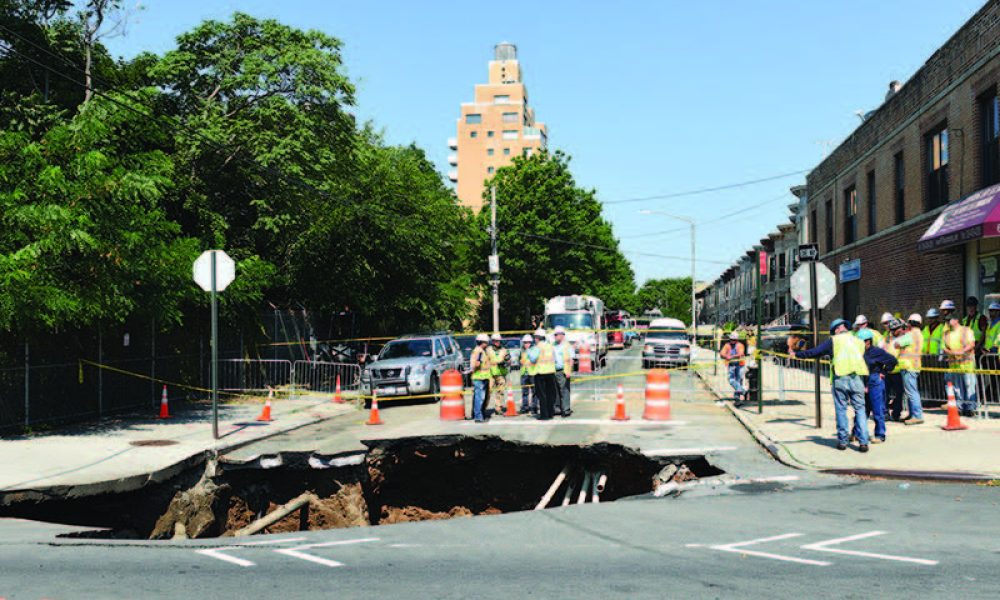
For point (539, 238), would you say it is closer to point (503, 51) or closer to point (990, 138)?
A: point (990, 138)

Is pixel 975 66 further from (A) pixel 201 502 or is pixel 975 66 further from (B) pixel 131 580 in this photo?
(B) pixel 131 580

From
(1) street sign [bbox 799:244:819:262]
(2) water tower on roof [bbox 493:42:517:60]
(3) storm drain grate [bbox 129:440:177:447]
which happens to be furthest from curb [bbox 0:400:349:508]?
(2) water tower on roof [bbox 493:42:517:60]

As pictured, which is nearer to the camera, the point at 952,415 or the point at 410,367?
the point at 952,415

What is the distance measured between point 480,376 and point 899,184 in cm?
1536

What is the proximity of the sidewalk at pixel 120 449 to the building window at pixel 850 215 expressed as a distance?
20.4 metres

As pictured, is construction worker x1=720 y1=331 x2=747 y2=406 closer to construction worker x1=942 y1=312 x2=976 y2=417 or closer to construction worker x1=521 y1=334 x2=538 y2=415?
construction worker x1=521 y1=334 x2=538 y2=415

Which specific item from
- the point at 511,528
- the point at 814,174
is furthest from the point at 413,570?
the point at 814,174

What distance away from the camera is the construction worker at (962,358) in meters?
14.3

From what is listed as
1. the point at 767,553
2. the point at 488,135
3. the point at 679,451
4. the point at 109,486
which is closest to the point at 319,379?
the point at 109,486

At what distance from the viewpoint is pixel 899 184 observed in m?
24.3

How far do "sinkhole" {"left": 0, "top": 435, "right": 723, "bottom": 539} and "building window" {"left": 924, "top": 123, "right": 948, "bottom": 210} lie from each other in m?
13.1

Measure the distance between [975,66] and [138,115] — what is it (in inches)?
704

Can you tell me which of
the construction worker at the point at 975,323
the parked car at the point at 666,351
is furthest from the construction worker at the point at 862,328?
the parked car at the point at 666,351

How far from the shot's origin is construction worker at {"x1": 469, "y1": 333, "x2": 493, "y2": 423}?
16.2 m
